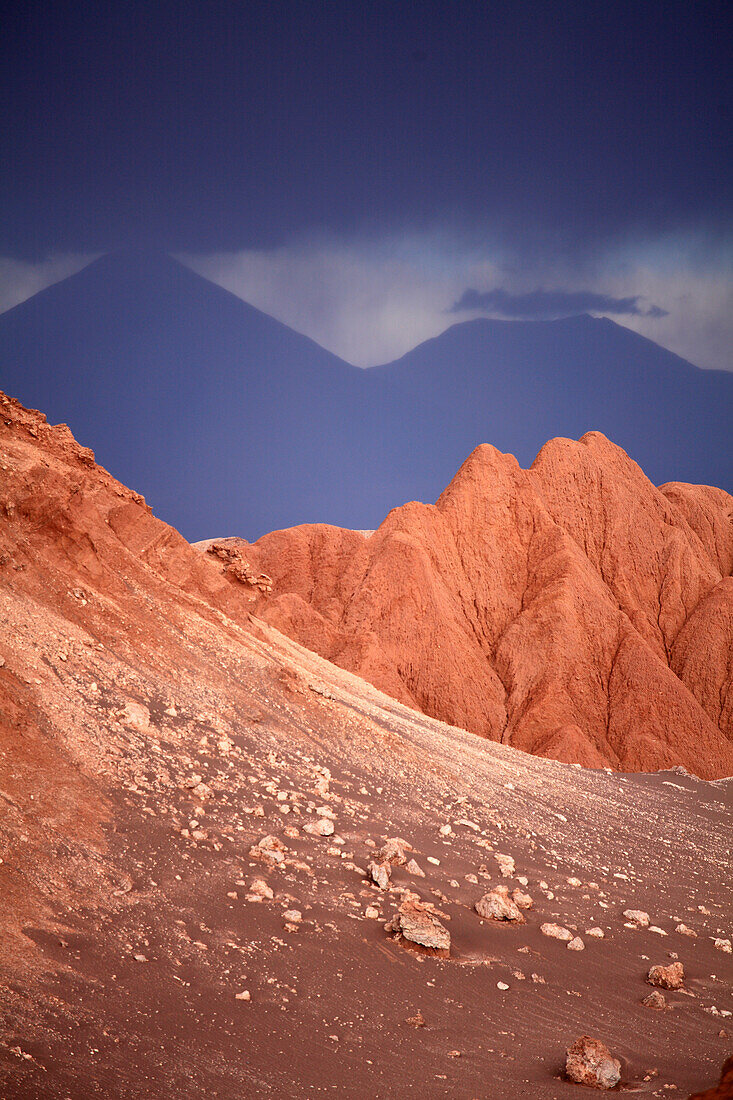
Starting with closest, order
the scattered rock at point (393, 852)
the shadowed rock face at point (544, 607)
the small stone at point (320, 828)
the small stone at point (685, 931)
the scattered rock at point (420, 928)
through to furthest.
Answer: the scattered rock at point (420, 928)
the scattered rock at point (393, 852)
the small stone at point (320, 828)
the small stone at point (685, 931)
the shadowed rock face at point (544, 607)

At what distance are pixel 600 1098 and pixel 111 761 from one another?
7.15m

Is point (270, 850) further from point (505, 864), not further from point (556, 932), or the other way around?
point (505, 864)

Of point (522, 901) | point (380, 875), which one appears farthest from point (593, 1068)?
point (522, 901)

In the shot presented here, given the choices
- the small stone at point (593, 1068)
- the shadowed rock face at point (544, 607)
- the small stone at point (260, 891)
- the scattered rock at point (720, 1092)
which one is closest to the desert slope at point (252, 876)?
the small stone at point (260, 891)

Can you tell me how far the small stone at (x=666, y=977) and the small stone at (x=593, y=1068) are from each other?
118 inches

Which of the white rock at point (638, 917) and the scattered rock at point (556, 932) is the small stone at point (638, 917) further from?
the scattered rock at point (556, 932)

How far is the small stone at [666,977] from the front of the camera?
8555mm

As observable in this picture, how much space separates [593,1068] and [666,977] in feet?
10.9

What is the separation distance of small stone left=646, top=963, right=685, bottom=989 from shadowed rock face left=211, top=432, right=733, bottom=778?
25921mm

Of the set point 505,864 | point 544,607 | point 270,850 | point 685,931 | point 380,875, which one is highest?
point 544,607

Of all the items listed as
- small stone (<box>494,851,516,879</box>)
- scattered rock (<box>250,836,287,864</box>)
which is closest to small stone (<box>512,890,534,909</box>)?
small stone (<box>494,851,516,879</box>)

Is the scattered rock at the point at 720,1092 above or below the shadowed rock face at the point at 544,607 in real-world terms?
below

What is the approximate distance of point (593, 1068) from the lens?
19.3ft

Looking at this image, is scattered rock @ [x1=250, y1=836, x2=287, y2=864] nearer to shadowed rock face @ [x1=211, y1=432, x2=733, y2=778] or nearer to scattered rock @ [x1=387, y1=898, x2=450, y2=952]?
scattered rock @ [x1=387, y1=898, x2=450, y2=952]
